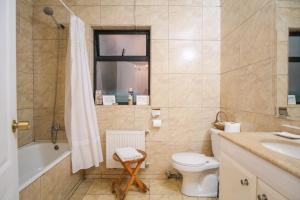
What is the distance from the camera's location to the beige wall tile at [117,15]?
87.7 inches

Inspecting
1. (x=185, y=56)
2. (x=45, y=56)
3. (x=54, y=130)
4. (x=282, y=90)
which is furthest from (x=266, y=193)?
(x=45, y=56)

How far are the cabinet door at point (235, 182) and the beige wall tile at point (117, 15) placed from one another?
1932mm

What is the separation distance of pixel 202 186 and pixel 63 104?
1.83m

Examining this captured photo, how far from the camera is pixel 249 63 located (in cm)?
164

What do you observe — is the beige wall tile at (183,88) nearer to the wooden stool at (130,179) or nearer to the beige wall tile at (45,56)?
the wooden stool at (130,179)

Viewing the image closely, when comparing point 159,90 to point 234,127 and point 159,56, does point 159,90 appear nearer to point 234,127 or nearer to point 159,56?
point 159,56

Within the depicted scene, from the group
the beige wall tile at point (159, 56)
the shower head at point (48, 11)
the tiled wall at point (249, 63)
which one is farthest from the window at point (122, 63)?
the tiled wall at point (249, 63)

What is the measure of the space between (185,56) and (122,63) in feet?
2.87

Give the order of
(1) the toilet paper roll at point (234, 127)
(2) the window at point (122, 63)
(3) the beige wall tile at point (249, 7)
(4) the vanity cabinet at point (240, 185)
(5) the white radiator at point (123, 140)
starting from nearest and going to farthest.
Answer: (4) the vanity cabinet at point (240, 185), (3) the beige wall tile at point (249, 7), (1) the toilet paper roll at point (234, 127), (5) the white radiator at point (123, 140), (2) the window at point (122, 63)

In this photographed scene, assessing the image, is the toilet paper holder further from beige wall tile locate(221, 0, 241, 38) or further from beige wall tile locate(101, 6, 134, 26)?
beige wall tile locate(101, 6, 134, 26)

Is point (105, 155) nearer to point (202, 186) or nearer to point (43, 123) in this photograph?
point (43, 123)

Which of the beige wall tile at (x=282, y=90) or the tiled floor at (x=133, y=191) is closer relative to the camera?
the beige wall tile at (x=282, y=90)

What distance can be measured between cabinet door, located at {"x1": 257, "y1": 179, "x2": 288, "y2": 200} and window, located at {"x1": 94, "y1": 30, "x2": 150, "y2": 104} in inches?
71.3

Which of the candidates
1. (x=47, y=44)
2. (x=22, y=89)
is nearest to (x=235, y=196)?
(x=22, y=89)
